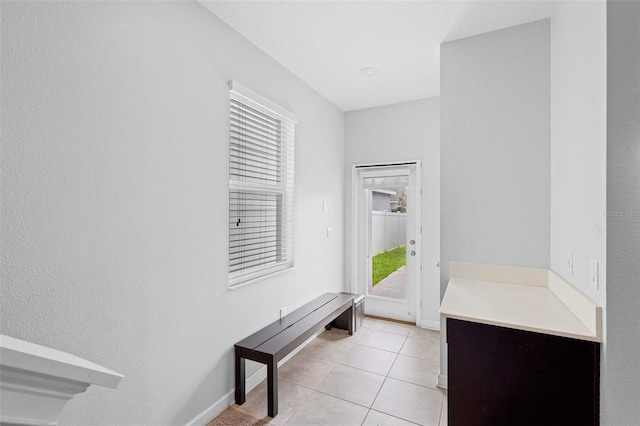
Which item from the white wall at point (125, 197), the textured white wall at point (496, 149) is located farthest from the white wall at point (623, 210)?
the white wall at point (125, 197)

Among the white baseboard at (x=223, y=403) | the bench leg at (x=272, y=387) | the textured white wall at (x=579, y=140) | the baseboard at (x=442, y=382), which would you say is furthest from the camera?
the baseboard at (x=442, y=382)

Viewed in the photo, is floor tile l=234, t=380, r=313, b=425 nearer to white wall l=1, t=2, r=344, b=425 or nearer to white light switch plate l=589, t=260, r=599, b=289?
white wall l=1, t=2, r=344, b=425

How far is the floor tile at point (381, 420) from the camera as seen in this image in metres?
2.06

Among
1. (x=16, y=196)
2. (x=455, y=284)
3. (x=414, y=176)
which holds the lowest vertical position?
(x=455, y=284)

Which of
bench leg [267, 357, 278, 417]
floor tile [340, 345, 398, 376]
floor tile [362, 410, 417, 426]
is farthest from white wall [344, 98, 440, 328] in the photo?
bench leg [267, 357, 278, 417]

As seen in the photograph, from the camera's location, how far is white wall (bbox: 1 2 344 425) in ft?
4.16

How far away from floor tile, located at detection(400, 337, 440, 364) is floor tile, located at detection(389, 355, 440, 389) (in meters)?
0.08

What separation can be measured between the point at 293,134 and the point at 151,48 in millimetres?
1473

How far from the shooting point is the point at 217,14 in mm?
2139

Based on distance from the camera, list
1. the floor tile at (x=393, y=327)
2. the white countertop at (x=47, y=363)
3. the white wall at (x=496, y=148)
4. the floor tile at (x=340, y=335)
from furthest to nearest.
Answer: the floor tile at (x=393, y=327), the floor tile at (x=340, y=335), the white wall at (x=496, y=148), the white countertop at (x=47, y=363)

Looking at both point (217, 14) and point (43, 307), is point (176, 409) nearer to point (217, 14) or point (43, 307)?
point (43, 307)

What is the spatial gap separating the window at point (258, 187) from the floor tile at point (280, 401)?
868 mm

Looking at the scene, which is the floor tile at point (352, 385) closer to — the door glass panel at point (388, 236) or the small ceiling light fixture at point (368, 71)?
the door glass panel at point (388, 236)

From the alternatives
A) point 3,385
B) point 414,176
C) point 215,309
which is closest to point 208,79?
point 215,309
